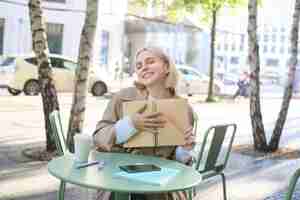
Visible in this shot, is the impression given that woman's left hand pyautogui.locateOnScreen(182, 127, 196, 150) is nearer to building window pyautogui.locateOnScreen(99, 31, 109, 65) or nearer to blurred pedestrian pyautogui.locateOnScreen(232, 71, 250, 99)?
blurred pedestrian pyautogui.locateOnScreen(232, 71, 250, 99)

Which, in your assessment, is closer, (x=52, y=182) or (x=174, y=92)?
(x=174, y=92)

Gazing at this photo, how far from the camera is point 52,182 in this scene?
6.43m

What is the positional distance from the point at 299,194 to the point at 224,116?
922cm

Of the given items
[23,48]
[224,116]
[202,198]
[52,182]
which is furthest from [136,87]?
[23,48]

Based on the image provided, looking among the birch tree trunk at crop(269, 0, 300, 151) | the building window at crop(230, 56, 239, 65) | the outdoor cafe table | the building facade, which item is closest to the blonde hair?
the outdoor cafe table

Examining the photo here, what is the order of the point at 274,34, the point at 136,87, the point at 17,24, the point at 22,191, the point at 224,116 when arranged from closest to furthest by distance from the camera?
1. the point at 136,87
2. the point at 22,191
3. the point at 224,116
4. the point at 17,24
5. the point at 274,34

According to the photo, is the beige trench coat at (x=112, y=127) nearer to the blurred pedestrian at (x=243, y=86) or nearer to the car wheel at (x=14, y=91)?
the car wheel at (x=14, y=91)

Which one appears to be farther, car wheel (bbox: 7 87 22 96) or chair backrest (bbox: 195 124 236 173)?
car wheel (bbox: 7 87 22 96)

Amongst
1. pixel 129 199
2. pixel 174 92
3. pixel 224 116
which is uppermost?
pixel 174 92

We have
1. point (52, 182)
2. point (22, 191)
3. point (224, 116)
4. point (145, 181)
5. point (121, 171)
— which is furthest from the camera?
point (224, 116)

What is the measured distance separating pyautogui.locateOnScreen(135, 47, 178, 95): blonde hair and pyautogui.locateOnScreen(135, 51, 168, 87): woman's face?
0.07ft

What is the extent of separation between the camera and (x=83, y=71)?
762 cm

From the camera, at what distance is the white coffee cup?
10.5 ft

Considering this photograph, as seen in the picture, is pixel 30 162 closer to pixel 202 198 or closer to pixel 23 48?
pixel 202 198
